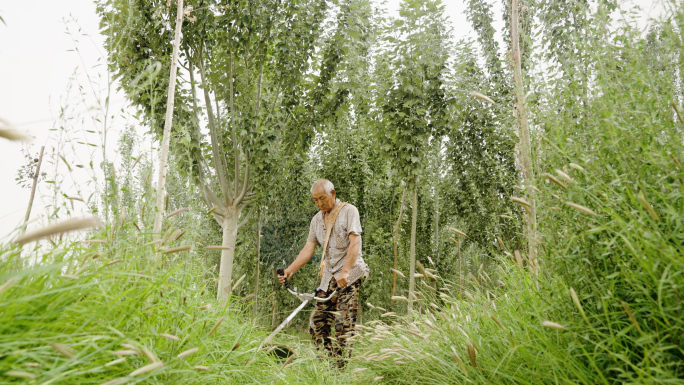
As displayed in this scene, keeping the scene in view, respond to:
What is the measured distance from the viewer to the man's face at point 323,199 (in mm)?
4492

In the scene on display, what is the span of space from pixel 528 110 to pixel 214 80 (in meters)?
6.11

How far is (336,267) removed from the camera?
455 cm

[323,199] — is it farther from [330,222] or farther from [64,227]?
[64,227]

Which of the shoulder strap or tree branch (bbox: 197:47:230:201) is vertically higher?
tree branch (bbox: 197:47:230:201)

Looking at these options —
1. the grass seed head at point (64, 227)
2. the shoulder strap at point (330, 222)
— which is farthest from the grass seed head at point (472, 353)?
the shoulder strap at point (330, 222)

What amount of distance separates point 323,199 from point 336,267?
0.71 meters

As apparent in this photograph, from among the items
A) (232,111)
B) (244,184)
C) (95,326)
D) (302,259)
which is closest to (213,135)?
(232,111)

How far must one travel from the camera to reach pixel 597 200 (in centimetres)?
179

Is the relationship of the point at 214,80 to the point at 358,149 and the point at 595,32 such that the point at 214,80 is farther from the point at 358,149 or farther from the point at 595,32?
the point at 595,32

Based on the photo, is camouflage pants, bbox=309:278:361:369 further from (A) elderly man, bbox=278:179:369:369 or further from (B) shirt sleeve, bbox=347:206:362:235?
(B) shirt sleeve, bbox=347:206:362:235

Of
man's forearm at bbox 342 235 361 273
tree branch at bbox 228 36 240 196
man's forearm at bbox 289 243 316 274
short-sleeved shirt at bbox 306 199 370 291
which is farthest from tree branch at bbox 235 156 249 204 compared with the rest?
man's forearm at bbox 342 235 361 273

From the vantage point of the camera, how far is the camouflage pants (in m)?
4.13


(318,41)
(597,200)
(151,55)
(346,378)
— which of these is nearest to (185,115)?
(151,55)

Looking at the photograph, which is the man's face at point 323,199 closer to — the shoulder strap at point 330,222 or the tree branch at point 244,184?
the shoulder strap at point 330,222
